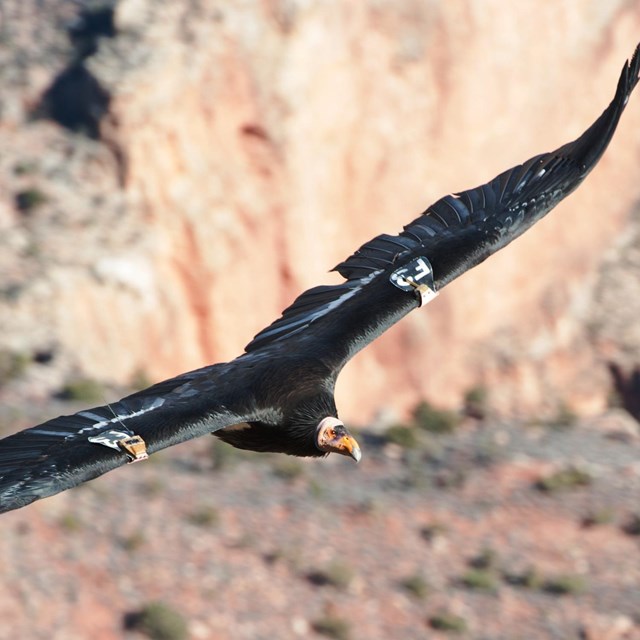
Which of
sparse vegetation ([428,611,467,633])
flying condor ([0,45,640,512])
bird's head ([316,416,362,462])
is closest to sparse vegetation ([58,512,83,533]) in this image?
sparse vegetation ([428,611,467,633])


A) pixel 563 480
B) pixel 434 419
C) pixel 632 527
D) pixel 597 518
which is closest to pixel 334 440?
pixel 597 518

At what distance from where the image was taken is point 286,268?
37875 millimetres

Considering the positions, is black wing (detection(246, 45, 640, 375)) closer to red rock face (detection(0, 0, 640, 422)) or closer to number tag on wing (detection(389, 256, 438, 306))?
number tag on wing (detection(389, 256, 438, 306))

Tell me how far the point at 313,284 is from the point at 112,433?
84.5 ft

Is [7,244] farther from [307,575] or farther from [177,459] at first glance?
[307,575]

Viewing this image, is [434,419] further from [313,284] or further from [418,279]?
[418,279]

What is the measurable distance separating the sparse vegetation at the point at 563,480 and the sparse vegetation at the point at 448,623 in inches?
220

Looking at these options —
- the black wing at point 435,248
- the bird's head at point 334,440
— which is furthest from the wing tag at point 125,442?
the black wing at point 435,248

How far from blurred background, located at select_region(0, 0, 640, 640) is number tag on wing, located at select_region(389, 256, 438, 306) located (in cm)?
1214

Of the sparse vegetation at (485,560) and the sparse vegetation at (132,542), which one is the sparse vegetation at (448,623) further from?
the sparse vegetation at (132,542)

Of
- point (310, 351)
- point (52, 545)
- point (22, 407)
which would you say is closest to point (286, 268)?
point (22, 407)

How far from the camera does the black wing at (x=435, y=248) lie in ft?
50.9

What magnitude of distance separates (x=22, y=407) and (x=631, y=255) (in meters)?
22.6

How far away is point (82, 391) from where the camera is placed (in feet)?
99.0
